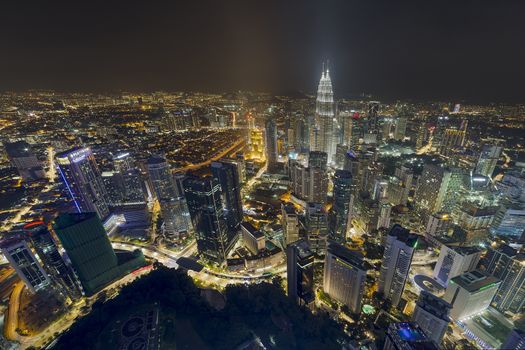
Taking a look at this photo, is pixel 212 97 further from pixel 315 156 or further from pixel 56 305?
pixel 56 305

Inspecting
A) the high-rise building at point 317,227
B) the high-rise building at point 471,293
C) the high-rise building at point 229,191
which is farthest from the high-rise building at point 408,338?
the high-rise building at point 229,191

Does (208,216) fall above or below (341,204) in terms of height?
above

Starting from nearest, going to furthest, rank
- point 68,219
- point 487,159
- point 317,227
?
point 68,219 < point 317,227 < point 487,159

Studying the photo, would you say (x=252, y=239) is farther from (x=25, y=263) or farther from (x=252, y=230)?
(x=25, y=263)

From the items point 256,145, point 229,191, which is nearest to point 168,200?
point 229,191

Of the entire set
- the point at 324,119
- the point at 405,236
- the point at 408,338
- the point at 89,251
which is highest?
the point at 324,119

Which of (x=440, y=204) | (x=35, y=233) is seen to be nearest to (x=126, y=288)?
(x=35, y=233)

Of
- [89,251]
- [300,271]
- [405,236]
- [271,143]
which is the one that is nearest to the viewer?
[405,236]
